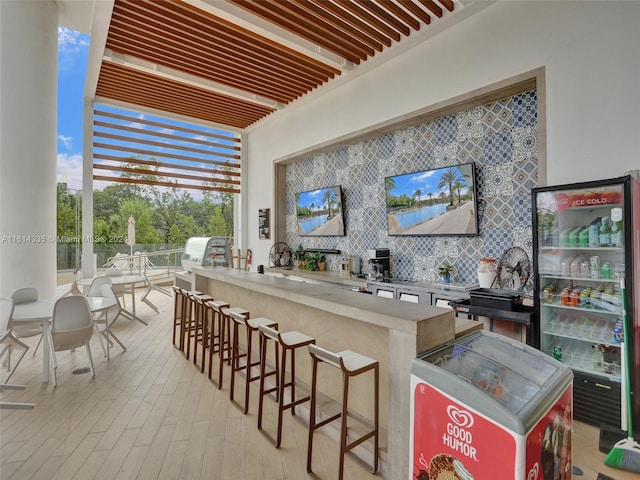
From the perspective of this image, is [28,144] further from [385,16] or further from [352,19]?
[385,16]

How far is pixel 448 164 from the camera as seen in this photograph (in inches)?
168

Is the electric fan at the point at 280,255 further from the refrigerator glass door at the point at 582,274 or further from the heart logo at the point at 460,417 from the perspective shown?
the heart logo at the point at 460,417

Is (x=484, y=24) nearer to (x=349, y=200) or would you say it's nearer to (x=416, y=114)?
(x=416, y=114)

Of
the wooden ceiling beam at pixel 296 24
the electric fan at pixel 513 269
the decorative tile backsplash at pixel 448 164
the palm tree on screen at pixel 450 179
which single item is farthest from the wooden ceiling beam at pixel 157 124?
the electric fan at pixel 513 269

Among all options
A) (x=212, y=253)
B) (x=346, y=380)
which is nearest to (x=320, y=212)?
(x=212, y=253)

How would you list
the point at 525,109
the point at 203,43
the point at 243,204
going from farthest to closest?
the point at 243,204 < the point at 203,43 < the point at 525,109

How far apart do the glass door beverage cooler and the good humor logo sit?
5.70 ft

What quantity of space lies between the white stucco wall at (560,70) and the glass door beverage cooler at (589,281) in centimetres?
35

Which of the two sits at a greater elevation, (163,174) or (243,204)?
(163,174)

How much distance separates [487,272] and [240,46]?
4.46 meters

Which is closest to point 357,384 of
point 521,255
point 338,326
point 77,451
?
point 338,326

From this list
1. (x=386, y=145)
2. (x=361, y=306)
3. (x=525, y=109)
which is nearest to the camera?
(x=361, y=306)

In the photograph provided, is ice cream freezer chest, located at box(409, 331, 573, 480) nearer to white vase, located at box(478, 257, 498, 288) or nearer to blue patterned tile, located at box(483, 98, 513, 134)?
white vase, located at box(478, 257, 498, 288)

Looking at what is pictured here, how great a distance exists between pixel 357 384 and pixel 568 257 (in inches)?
86.2
